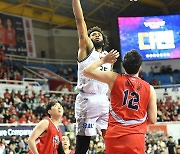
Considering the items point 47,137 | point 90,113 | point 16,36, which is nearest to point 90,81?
point 90,113

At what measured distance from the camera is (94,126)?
487 cm

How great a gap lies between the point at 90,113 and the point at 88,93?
0.25m

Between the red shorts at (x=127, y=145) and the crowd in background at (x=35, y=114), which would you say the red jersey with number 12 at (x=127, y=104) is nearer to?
the red shorts at (x=127, y=145)

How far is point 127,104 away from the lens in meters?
3.98

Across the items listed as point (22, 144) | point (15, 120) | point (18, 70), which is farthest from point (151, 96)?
point (18, 70)

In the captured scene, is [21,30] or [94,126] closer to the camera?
[94,126]

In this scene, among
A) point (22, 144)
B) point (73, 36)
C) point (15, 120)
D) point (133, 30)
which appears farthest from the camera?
point (73, 36)

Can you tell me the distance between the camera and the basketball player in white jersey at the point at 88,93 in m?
4.77

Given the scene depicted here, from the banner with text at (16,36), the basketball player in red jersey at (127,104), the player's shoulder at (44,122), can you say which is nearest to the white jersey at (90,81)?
the player's shoulder at (44,122)

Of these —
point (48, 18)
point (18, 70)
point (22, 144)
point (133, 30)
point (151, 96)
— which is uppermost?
point (48, 18)

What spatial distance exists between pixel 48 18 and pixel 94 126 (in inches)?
924

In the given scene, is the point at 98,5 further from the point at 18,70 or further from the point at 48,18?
the point at 18,70

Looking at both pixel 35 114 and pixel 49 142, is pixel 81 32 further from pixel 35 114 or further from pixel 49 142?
pixel 35 114

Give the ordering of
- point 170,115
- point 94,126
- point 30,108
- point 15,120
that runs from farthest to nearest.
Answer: point 170,115 → point 30,108 → point 15,120 → point 94,126
